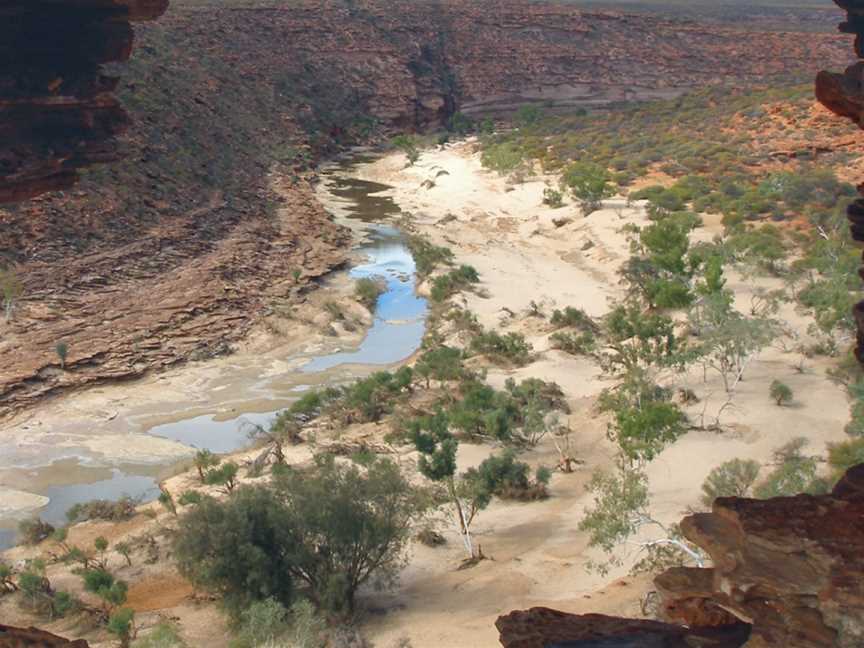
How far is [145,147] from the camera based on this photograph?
36.1m

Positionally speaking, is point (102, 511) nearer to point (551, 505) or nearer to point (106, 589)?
point (106, 589)

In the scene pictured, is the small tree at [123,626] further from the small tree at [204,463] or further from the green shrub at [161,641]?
the small tree at [204,463]

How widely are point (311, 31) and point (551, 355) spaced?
51.0 meters

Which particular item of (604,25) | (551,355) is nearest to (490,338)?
(551,355)

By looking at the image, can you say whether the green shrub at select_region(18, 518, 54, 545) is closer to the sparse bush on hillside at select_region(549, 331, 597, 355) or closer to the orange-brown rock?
the orange-brown rock

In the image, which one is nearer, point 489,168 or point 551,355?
point 551,355

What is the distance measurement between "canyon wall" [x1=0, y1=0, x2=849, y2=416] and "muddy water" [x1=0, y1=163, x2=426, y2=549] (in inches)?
70.8

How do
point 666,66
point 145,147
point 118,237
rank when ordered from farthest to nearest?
1. point 666,66
2. point 145,147
3. point 118,237

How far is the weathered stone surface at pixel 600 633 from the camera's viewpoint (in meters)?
5.75

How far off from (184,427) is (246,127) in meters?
31.3

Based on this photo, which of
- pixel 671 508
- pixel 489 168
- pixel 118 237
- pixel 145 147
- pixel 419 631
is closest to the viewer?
pixel 419 631

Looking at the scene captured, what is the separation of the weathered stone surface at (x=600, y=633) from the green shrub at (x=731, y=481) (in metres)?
7.25

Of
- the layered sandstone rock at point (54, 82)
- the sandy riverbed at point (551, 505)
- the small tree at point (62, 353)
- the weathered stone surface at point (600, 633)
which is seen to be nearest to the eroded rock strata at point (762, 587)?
the weathered stone surface at point (600, 633)

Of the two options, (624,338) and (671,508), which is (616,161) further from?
(671,508)
